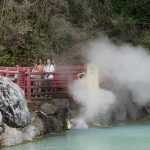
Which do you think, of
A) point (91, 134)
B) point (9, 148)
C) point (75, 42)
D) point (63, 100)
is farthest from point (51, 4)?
point (9, 148)

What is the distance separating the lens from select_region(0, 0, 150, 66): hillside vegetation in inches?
821

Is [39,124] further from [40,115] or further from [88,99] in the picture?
[88,99]

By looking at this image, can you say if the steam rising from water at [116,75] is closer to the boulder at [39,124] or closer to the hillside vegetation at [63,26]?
the hillside vegetation at [63,26]

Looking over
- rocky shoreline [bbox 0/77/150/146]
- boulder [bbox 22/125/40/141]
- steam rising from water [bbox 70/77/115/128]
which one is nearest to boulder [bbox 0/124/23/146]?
rocky shoreline [bbox 0/77/150/146]

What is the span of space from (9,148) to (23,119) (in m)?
1.23

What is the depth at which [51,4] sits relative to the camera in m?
22.9

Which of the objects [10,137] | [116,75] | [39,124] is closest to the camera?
[10,137]

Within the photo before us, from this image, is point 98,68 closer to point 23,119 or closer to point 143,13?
point 23,119

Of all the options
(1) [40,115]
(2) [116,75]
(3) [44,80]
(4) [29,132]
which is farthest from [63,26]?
(4) [29,132]

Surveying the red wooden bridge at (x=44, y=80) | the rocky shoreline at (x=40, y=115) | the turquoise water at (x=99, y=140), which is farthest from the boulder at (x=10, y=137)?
the red wooden bridge at (x=44, y=80)

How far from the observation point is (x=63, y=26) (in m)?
22.3

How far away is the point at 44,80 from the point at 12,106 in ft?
12.7

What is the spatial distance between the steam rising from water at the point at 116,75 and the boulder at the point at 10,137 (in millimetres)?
4511

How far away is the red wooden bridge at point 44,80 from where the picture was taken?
15.9m
